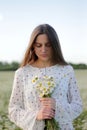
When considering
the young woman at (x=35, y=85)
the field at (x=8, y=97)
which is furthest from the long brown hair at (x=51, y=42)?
the field at (x=8, y=97)

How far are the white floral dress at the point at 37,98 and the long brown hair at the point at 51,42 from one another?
39 millimetres

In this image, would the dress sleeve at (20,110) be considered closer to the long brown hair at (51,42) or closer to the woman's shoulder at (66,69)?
the long brown hair at (51,42)

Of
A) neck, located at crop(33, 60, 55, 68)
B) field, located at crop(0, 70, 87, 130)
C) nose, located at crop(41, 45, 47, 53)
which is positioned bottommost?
field, located at crop(0, 70, 87, 130)

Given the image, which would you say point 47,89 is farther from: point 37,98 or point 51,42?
point 51,42

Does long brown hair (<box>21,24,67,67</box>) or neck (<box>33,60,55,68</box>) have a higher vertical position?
Answer: long brown hair (<box>21,24,67,67</box>)

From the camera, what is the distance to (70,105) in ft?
7.01

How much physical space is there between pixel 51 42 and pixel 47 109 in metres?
0.33

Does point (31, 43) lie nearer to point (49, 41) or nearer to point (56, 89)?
point (49, 41)

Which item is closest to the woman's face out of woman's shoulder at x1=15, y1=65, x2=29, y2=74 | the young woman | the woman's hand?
the young woman

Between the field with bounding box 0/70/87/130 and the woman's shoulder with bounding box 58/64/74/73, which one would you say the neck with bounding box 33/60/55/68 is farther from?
the field with bounding box 0/70/87/130

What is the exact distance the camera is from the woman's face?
212 cm

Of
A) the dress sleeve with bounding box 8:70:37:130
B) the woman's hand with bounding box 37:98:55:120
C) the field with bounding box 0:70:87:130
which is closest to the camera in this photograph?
the woman's hand with bounding box 37:98:55:120

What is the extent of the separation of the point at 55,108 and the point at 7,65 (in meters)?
3.11

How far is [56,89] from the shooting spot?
2.13 meters
